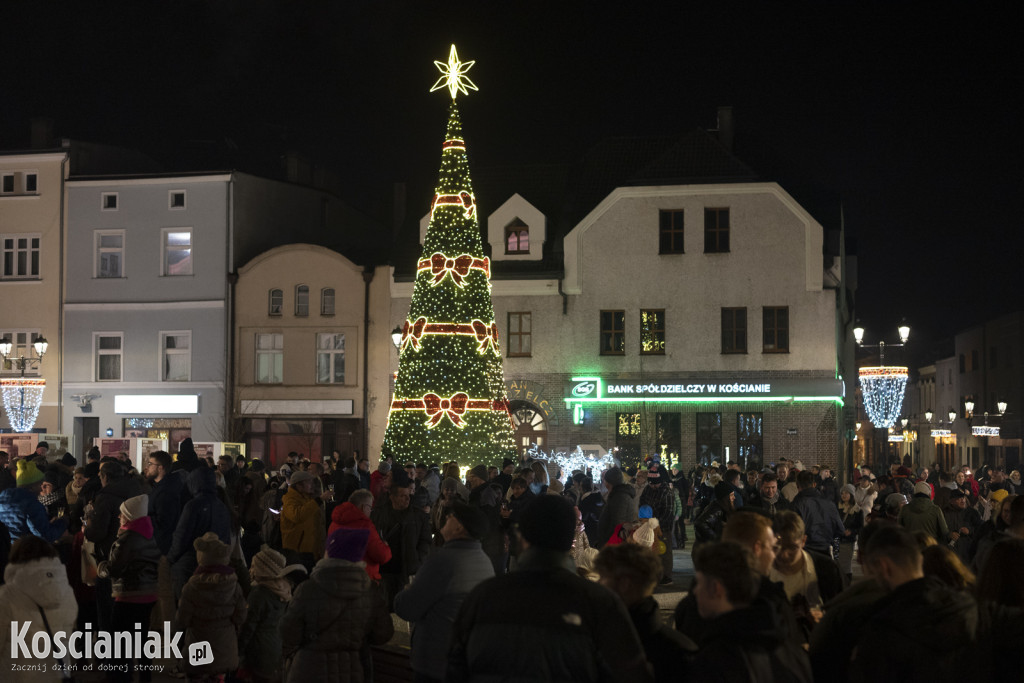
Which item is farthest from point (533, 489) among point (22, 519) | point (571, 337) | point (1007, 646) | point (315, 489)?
point (571, 337)

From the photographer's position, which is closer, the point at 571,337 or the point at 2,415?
the point at 571,337

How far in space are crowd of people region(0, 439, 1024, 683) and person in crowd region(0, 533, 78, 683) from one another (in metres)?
0.01

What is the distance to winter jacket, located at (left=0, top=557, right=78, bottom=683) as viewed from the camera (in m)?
7.35

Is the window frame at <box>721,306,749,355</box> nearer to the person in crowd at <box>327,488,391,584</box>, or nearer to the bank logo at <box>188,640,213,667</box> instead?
the person in crowd at <box>327,488,391,584</box>

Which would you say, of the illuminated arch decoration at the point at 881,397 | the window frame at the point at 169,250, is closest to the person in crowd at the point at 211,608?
the illuminated arch decoration at the point at 881,397

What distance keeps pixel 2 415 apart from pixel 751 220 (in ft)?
84.4

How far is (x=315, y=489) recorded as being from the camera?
12641 mm

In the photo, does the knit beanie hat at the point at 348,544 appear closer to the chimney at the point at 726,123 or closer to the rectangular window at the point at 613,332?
the rectangular window at the point at 613,332

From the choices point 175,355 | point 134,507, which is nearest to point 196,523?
point 134,507

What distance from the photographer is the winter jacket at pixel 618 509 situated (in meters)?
13.6

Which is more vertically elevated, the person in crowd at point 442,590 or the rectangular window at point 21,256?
the rectangular window at point 21,256

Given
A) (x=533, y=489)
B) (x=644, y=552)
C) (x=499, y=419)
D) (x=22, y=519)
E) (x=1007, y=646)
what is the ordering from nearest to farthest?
(x=644, y=552), (x=1007, y=646), (x=22, y=519), (x=533, y=489), (x=499, y=419)

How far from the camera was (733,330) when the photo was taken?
3825cm

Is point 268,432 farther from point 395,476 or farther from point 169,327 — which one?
point 395,476
